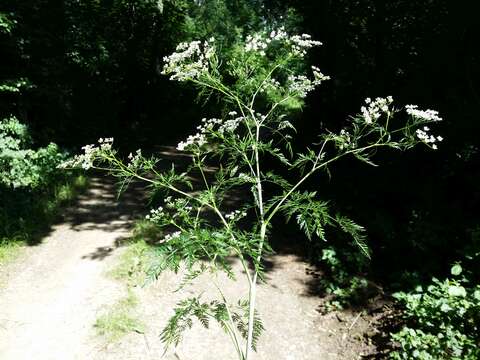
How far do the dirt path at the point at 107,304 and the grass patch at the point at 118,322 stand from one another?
0.08 m

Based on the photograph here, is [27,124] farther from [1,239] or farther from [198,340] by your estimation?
[198,340]

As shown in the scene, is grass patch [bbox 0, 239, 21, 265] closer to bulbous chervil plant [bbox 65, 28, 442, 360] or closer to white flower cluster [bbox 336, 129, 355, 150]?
bulbous chervil plant [bbox 65, 28, 442, 360]

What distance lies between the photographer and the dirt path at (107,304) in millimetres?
4895

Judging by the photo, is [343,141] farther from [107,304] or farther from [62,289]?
[62,289]

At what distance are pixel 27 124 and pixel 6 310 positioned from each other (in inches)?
231

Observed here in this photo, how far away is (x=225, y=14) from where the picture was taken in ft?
92.1

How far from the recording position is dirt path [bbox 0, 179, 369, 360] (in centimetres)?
489

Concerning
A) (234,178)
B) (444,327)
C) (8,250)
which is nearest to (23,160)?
(8,250)

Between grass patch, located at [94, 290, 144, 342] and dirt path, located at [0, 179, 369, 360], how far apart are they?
0.08 metres

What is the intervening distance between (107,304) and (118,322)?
571mm

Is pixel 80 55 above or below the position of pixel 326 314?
above

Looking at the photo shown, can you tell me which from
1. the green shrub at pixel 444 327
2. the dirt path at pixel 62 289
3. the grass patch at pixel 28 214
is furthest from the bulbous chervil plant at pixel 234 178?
the grass patch at pixel 28 214

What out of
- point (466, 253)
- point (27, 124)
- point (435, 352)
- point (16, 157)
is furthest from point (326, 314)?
point (27, 124)

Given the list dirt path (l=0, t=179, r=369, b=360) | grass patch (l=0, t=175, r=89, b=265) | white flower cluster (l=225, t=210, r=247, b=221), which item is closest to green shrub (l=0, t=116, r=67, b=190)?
grass patch (l=0, t=175, r=89, b=265)
